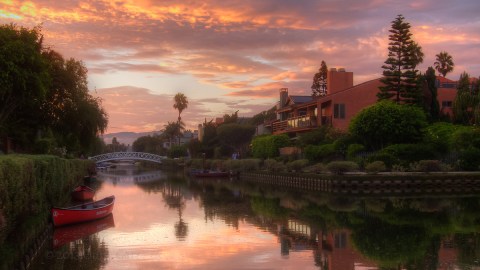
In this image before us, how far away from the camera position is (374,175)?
4300 cm

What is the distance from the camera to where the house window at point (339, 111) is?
6112 cm

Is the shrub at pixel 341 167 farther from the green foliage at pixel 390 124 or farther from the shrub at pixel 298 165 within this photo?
the shrub at pixel 298 165

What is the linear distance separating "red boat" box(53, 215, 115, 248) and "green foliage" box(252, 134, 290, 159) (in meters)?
43.5

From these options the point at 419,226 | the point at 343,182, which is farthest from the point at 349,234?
the point at 343,182

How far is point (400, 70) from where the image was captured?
58.7 metres

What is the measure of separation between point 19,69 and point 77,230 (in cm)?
1449

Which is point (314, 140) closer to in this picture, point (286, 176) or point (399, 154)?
point (286, 176)

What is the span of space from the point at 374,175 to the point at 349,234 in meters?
23.0

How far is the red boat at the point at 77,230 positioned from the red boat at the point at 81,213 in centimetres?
24

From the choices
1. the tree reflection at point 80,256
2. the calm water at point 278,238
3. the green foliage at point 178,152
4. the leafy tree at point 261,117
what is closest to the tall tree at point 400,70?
the calm water at point 278,238

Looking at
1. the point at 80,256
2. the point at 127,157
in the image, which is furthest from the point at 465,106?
the point at 127,157

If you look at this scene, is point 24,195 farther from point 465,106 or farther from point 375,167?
point 465,106

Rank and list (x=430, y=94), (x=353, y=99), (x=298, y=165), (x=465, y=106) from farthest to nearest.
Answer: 1. (x=430, y=94)
2. (x=353, y=99)
3. (x=465, y=106)
4. (x=298, y=165)

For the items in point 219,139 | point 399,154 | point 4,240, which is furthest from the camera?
point 219,139
